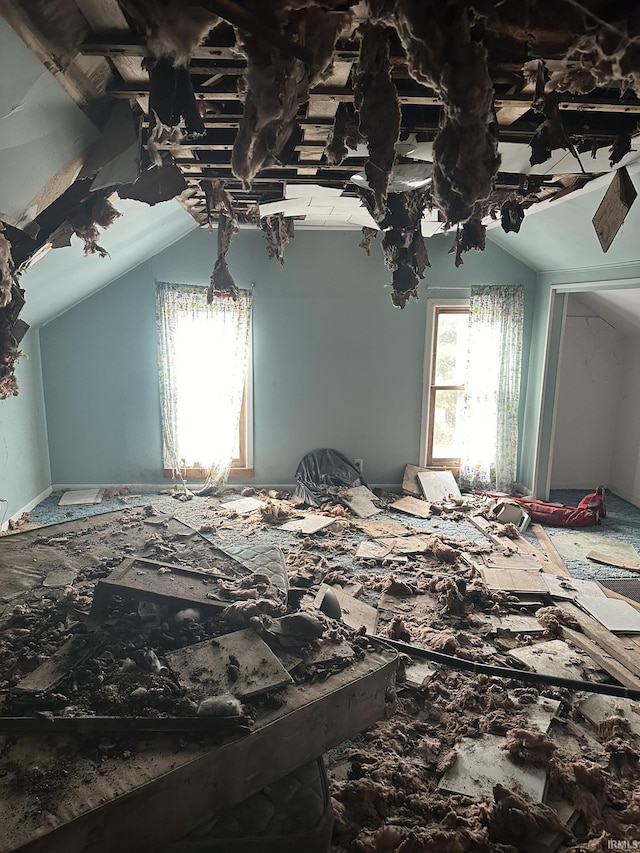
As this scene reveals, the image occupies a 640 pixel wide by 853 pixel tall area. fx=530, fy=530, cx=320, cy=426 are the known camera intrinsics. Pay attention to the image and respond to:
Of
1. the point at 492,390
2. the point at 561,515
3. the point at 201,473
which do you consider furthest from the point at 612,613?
the point at 201,473

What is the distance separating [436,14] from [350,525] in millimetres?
4295

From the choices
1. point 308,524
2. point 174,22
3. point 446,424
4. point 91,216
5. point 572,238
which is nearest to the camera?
point 174,22

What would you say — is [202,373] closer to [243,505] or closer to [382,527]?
[243,505]

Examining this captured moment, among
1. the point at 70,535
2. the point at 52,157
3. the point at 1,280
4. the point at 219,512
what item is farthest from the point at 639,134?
the point at 219,512

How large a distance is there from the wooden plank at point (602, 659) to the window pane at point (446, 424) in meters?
3.05

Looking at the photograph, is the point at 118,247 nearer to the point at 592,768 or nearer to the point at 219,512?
the point at 219,512

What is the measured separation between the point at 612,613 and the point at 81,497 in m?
4.93

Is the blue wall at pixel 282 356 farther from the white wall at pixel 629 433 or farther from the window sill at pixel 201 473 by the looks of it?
the white wall at pixel 629 433

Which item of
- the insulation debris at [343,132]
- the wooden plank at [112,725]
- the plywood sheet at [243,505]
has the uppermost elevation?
the insulation debris at [343,132]

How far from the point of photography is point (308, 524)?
16.5ft

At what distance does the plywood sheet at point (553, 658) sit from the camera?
9.68 feet

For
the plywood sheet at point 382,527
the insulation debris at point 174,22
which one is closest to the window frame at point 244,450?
the plywood sheet at point 382,527

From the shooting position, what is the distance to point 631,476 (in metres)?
5.91

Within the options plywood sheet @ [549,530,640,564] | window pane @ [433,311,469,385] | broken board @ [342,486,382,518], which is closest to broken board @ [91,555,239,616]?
broken board @ [342,486,382,518]
